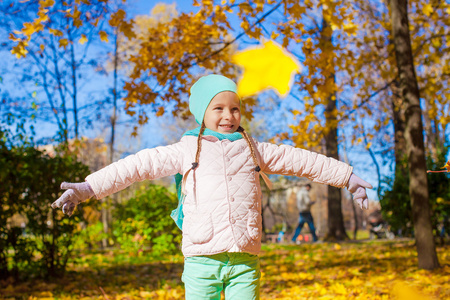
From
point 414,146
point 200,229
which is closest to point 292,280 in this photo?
point 414,146

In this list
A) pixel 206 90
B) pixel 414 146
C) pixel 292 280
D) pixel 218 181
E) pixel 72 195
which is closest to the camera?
pixel 72 195

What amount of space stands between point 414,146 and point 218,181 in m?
4.11

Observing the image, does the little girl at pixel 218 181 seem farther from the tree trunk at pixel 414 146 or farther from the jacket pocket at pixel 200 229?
the tree trunk at pixel 414 146

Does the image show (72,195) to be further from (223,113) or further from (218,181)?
(223,113)

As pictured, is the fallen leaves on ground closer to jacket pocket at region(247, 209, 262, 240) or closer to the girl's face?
jacket pocket at region(247, 209, 262, 240)

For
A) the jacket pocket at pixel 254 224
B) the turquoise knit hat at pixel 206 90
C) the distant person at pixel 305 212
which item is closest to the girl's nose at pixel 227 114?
the turquoise knit hat at pixel 206 90

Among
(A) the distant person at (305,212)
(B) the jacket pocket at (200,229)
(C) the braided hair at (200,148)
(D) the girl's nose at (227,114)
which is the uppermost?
(D) the girl's nose at (227,114)

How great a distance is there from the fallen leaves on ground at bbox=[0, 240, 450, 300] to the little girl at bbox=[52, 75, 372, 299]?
6.62 ft

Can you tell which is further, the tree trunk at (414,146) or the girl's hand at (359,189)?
the tree trunk at (414,146)

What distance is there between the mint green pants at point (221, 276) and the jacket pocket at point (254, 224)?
12 centimetres

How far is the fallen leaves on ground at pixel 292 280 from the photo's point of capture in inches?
172

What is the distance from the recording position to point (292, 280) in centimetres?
538

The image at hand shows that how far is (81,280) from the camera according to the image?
19.4 feet

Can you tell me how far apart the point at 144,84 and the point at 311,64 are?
7.75 feet
